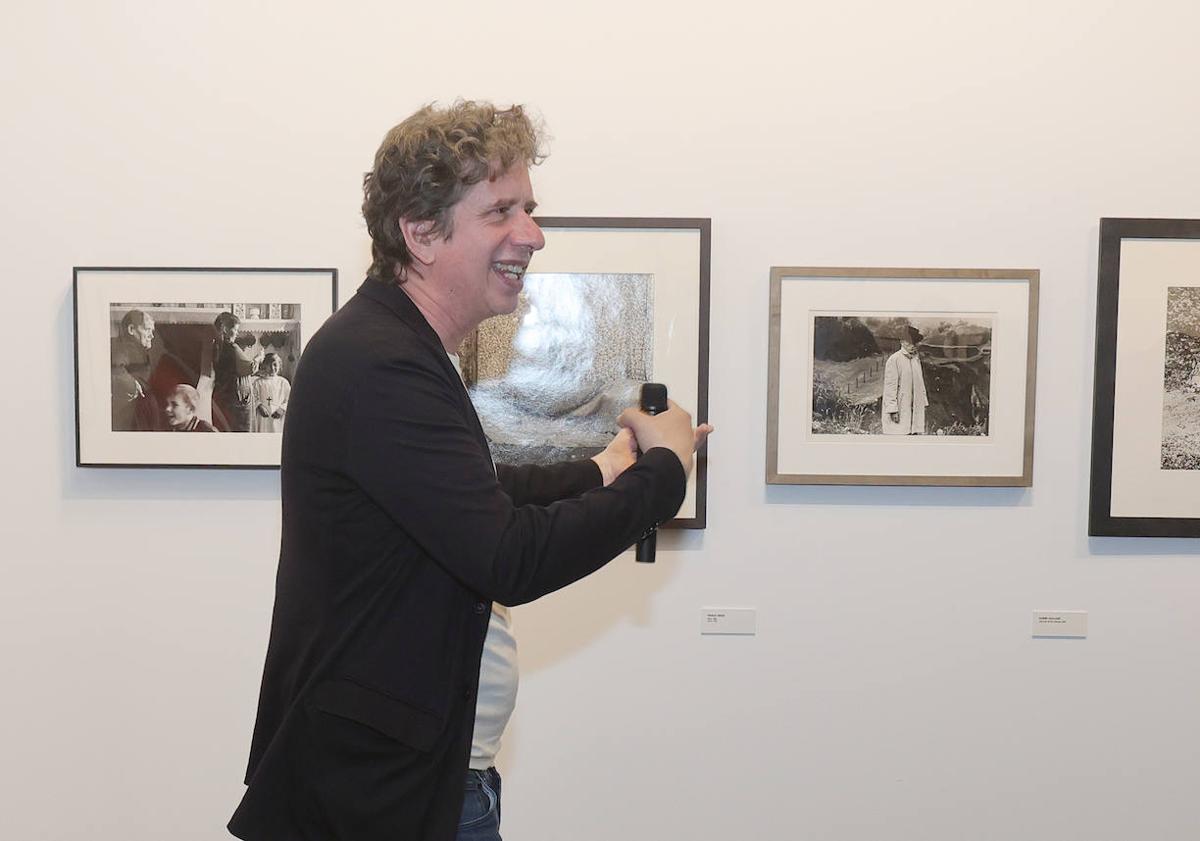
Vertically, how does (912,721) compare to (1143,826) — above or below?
above

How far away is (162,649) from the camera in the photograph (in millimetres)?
2529

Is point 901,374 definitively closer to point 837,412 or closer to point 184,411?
point 837,412

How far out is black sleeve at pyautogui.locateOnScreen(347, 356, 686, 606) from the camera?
Answer: 1.31 meters

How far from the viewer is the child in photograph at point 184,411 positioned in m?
2.46

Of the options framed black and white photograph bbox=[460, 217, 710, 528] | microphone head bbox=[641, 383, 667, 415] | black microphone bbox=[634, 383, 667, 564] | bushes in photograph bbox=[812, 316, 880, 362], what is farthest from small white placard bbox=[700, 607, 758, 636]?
microphone head bbox=[641, 383, 667, 415]

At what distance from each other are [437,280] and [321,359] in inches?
9.2

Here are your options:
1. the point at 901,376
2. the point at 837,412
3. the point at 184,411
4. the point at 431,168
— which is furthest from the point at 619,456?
the point at 184,411

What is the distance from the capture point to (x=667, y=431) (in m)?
1.53

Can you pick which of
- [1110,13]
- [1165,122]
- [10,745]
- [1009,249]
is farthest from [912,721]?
[10,745]

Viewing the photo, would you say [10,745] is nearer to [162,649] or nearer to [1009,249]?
[162,649]

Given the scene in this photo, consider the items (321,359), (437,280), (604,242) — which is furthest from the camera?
(604,242)

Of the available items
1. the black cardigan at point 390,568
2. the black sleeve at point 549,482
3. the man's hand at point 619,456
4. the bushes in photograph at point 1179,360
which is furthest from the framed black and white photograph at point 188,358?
the bushes in photograph at point 1179,360

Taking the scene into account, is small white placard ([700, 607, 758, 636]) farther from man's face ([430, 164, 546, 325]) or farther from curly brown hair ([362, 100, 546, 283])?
curly brown hair ([362, 100, 546, 283])

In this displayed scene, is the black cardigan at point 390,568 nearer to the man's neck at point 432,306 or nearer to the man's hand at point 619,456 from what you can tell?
the man's neck at point 432,306
